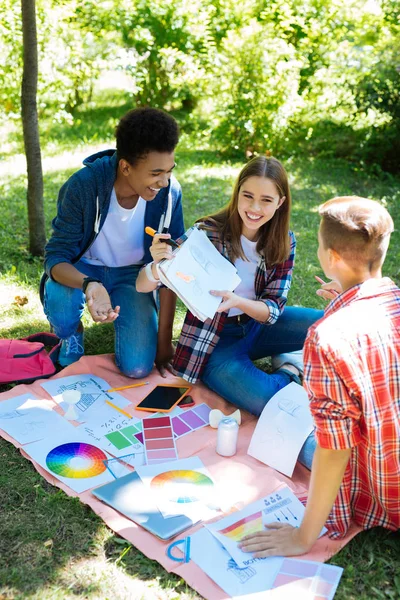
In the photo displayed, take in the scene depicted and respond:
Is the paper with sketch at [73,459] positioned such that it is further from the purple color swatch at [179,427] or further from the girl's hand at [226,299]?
the girl's hand at [226,299]

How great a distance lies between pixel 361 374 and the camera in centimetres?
205

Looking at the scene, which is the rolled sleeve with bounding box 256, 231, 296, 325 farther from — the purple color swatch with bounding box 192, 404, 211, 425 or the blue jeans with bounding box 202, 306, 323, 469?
the purple color swatch with bounding box 192, 404, 211, 425

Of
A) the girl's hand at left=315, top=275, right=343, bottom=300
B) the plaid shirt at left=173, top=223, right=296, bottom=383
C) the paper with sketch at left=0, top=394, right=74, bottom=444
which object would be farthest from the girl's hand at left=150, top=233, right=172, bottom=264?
the paper with sketch at left=0, top=394, right=74, bottom=444

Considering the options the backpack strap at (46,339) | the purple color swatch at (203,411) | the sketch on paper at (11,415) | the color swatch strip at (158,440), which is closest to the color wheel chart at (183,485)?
the color swatch strip at (158,440)

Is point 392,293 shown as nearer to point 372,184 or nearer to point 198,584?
point 198,584

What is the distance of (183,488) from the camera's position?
2.69 m

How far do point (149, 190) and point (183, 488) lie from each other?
146 centimetres

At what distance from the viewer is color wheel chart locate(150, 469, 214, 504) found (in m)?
2.64

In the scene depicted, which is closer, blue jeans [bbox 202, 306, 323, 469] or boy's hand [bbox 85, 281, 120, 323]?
boy's hand [bbox 85, 281, 120, 323]

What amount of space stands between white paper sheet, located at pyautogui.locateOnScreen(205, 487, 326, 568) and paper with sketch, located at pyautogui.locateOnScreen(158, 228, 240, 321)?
0.85 meters

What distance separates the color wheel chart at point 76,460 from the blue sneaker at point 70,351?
754 millimetres

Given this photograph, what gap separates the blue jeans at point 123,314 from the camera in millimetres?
3453

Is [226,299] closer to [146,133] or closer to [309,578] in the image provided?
[146,133]

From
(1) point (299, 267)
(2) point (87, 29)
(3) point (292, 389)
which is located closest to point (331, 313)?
(3) point (292, 389)
